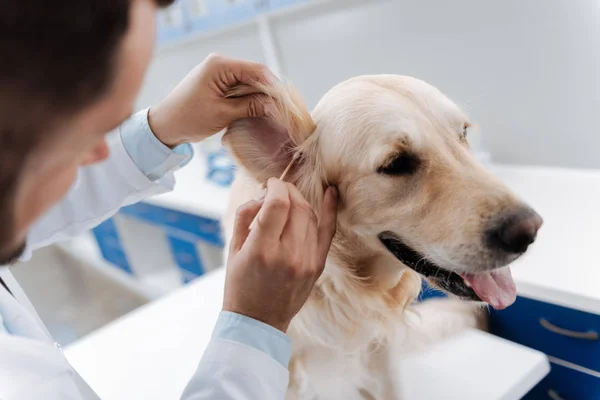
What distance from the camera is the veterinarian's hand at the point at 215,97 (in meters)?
0.84

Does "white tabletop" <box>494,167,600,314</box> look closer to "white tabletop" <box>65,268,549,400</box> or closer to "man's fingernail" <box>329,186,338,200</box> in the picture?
"white tabletop" <box>65,268,549,400</box>

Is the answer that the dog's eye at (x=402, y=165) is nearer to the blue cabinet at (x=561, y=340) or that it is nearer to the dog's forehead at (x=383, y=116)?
the dog's forehead at (x=383, y=116)

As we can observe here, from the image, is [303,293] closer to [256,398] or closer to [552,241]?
[256,398]

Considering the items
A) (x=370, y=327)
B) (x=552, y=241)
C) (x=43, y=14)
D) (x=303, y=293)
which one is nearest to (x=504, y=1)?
(x=552, y=241)

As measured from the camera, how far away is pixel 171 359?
115 cm

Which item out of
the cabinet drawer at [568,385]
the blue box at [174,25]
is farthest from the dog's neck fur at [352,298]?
the blue box at [174,25]

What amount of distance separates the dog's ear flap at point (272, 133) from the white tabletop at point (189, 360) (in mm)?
503

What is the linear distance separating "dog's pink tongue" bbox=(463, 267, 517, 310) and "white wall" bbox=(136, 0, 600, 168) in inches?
30.6

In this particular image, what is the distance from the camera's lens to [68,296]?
3.78 m

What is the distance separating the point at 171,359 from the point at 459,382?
0.63 meters

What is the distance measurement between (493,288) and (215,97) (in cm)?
56

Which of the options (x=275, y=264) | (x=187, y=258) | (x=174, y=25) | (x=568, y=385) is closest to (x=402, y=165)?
(x=275, y=264)

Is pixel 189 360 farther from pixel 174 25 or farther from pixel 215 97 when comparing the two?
pixel 174 25

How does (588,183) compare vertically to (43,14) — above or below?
below
